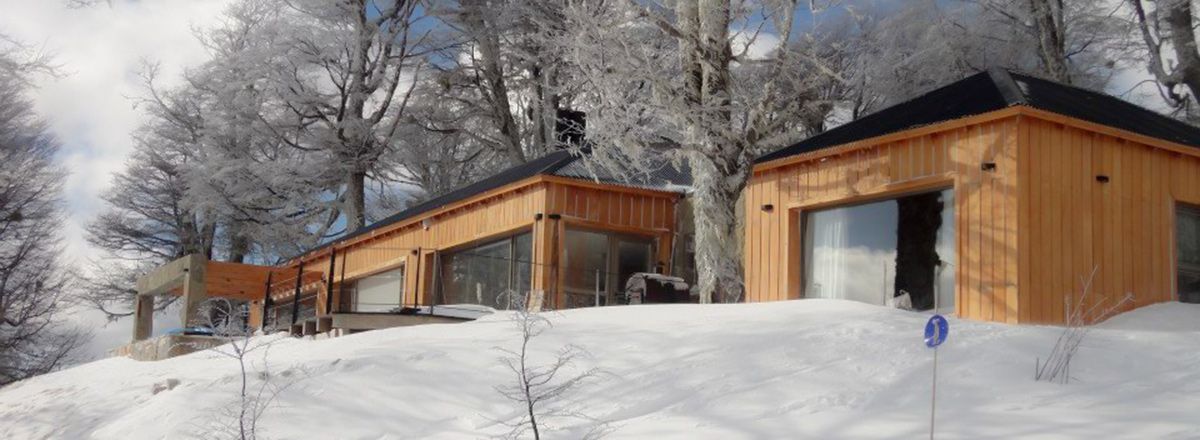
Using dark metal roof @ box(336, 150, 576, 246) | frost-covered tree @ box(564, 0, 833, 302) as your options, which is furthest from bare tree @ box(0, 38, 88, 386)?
frost-covered tree @ box(564, 0, 833, 302)

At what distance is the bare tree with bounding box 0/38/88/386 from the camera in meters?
30.0

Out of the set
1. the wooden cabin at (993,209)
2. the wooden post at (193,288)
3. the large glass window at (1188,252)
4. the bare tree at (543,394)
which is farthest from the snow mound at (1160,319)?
the wooden post at (193,288)

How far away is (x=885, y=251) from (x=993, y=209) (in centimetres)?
154

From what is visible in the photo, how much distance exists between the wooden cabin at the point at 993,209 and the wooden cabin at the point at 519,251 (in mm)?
3292

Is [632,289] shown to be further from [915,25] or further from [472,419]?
[915,25]

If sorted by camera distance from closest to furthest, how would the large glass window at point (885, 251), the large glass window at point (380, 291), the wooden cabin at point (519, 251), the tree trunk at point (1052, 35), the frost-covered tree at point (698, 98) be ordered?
1. the large glass window at point (885, 251)
2. the frost-covered tree at point (698, 98)
3. the wooden cabin at point (519, 251)
4. the large glass window at point (380, 291)
5. the tree trunk at point (1052, 35)

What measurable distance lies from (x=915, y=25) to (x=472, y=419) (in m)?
22.2

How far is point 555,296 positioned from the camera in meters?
18.0

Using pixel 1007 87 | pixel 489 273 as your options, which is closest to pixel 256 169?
pixel 489 273

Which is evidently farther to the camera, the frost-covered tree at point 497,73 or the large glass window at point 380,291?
the frost-covered tree at point 497,73

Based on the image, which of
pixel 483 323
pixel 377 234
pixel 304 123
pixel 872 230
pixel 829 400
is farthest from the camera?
pixel 304 123

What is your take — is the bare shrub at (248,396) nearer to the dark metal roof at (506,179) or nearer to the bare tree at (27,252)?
the dark metal roof at (506,179)

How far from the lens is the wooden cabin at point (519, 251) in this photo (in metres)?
17.9

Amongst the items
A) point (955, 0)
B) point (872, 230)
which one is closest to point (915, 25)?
point (955, 0)
